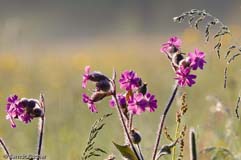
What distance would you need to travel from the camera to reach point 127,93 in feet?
9.18

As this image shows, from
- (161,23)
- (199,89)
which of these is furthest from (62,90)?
(161,23)

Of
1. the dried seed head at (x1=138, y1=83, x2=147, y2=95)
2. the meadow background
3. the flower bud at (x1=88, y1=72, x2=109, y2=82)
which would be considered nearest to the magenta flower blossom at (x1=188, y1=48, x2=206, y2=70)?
the dried seed head at (x1=138, y1=83, x2=147, y2=95)

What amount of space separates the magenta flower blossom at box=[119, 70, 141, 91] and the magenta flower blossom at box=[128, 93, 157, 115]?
3 centimetres

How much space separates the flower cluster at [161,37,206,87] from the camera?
2.75 meters

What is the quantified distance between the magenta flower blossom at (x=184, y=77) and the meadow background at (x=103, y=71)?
1.31ft

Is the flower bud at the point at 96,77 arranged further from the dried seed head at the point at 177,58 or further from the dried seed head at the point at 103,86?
the dried seed head at the point at 177,58

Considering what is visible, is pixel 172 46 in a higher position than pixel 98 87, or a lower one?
higher

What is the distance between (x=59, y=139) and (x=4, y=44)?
130cm

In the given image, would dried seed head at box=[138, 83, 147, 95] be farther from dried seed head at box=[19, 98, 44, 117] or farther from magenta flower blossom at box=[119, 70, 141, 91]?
dried seed head at box=[19, 98, 44, 117]

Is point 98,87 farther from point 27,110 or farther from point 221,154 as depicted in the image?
point 221,154

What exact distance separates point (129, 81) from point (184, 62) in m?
0.17

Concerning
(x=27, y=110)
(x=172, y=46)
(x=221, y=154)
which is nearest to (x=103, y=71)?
(x=221, y=154)

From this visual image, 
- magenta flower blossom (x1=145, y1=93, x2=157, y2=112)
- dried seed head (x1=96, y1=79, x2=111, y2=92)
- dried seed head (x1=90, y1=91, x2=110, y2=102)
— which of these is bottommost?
magenta flower blossom (x1=145, y1=93, x2=157, y2=112)

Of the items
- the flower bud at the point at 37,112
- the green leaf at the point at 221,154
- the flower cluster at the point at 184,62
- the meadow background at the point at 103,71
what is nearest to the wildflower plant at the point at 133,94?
the flower cluster at the point at 184,62
